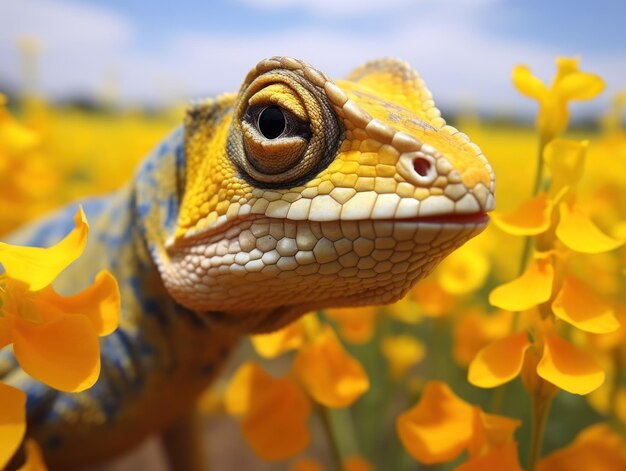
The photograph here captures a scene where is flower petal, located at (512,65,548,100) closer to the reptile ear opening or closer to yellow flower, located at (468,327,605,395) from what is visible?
the reptile ear opening

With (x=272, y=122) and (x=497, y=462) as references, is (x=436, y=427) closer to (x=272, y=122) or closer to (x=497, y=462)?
(x=497, y=462)

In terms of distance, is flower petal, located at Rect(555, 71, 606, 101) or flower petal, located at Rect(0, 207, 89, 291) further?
flower petal, located at Rect(555, 71, 606, 101)

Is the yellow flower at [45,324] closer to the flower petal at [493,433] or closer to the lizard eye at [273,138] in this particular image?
the lizard eye at [273,138]

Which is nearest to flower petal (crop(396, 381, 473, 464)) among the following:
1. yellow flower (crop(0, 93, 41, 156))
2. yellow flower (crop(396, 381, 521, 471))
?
yellow flower (crop(396, 381, 521, 471))

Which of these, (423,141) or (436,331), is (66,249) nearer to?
(423,141)

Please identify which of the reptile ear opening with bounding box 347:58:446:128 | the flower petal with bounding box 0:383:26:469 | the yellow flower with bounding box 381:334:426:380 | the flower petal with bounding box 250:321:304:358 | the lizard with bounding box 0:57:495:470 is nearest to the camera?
the flower petal with bounding box 0:383:26:469

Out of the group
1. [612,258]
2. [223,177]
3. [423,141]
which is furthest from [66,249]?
[612,258]
